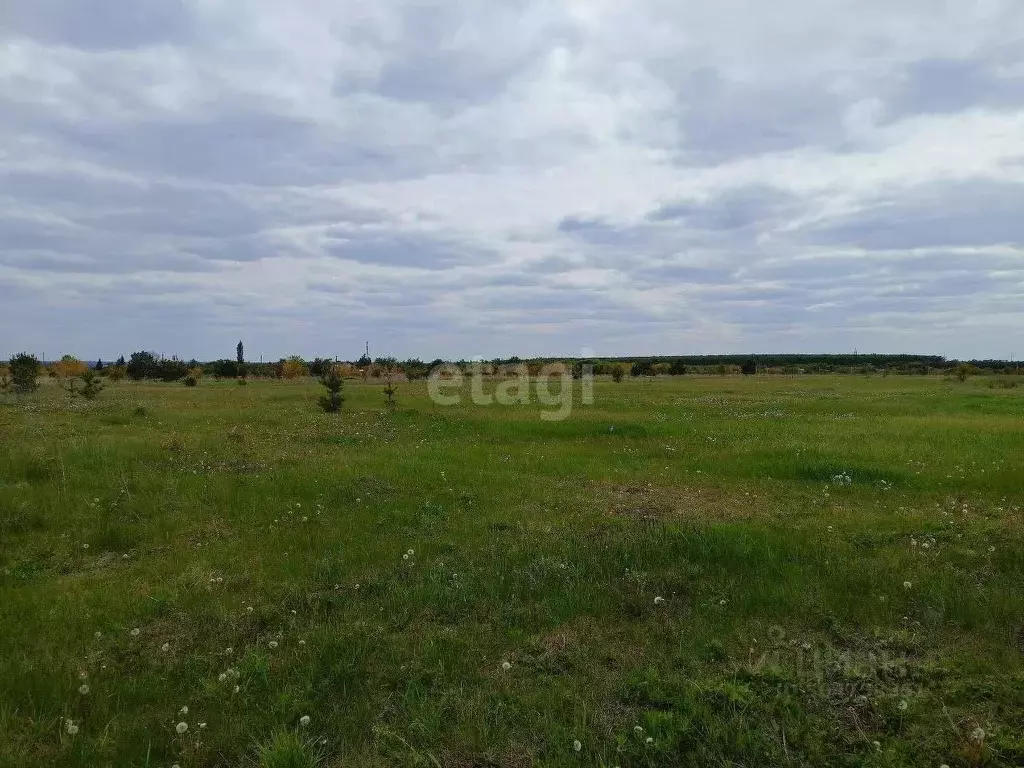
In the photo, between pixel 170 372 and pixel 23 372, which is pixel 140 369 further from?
pixel 23 372

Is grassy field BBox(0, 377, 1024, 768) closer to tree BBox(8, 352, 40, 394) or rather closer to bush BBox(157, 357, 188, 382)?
tree BBox(8, 352, 40, 394)

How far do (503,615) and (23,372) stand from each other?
39603 millimetres

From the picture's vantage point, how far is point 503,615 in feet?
20.6

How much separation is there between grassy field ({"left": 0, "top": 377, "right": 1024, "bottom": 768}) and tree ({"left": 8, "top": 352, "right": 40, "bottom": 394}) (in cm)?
2700

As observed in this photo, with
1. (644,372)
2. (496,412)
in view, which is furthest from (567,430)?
(644,372)

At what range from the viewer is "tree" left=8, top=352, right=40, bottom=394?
35.0 meters

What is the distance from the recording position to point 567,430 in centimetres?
2141

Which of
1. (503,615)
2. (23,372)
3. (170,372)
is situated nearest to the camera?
(503,615)

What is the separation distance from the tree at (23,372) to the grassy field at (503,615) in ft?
88.6

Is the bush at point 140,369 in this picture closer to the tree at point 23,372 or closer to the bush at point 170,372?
the bush at point 170,372

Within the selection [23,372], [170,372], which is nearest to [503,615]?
[23,372]

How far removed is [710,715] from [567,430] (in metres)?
17.0

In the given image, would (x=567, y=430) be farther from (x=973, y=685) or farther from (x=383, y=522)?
(x=973, y=685)

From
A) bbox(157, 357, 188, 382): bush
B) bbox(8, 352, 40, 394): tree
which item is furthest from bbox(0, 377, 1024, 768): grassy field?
bbox(157, 357, 188, 382): bush
